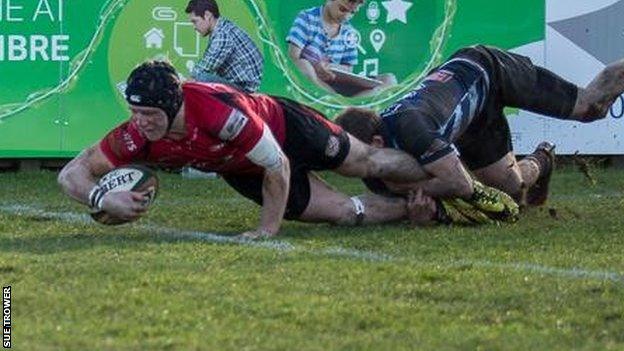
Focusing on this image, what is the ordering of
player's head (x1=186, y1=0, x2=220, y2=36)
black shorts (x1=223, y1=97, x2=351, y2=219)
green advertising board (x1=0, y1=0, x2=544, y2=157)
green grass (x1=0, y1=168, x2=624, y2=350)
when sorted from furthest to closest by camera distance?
player's head (x1=186, y1=0, x2=220, y2=36), green advertising board (x1=0, y1=0, x2=544, y2=157), black shorts (x1=223, y1=97, x2=351, y2=219), green grass (x1=0, y1=168, x2=624, y2=350)

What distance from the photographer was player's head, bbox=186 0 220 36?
13.1 m

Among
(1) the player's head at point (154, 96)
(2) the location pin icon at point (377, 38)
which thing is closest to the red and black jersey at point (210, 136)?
(1) the player's head at point (154, 96)

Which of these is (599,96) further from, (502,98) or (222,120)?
(222,120)

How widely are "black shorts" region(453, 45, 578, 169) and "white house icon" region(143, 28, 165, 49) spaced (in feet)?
14.3

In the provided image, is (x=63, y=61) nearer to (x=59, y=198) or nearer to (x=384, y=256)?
(x=59, y=198)

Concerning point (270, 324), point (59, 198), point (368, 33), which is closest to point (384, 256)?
point (270, 324)

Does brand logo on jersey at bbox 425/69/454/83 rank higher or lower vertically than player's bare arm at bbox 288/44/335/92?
higher

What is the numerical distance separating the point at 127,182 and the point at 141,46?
5.41m

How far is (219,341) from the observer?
517cm

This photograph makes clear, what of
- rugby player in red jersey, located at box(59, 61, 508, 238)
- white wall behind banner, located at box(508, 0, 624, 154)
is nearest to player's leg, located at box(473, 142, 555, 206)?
rugby player in red jersey, located at box(59, 61, 508, 238)

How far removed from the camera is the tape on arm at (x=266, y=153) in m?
8.00

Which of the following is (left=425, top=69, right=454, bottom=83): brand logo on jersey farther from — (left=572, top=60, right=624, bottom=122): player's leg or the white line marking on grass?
the white line marking on grass

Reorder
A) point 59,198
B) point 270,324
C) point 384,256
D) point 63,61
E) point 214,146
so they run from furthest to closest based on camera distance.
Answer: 1. point 63,61
2. point 59,198
3. point 214,146
4. point 384,256
5. point 270,324

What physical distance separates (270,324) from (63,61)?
7917 millimetres
